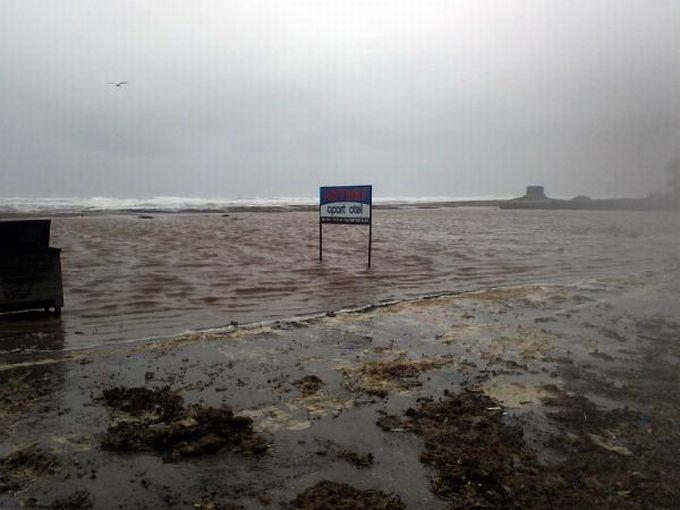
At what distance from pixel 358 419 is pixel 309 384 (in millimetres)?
868

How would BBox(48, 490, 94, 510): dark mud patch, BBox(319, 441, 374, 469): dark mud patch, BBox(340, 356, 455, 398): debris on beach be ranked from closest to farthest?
BBox(48, 490, 94, 510): dark mud patch
BBox(319, 441, 374, 469): dark mud patch
BBox(340, 356, 455, 398): debris on beach

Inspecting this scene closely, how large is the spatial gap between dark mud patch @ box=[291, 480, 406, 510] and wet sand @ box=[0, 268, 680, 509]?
12 millimetres

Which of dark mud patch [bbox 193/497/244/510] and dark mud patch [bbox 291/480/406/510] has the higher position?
dark mud patch [bbox 291/480/406/510]

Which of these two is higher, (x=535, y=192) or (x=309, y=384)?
(x=535, y=192)

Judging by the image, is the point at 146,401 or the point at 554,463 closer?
the point at 554,463

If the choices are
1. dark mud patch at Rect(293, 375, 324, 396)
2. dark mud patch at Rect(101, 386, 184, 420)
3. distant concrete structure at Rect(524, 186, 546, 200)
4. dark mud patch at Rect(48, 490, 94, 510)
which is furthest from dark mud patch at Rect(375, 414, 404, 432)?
distant concrete structure at Rect(524, 186, 546, 200)

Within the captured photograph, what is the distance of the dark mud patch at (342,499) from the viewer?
9.89ft

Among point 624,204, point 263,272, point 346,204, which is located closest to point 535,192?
point 624,204

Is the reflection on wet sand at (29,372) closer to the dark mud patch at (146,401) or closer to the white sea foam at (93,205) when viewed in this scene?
the dark mud patch at (146,401)

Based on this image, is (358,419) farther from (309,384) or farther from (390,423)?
(309,384)

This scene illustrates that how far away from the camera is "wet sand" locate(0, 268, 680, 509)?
318 cm

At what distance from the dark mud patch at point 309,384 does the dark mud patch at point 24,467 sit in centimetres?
209

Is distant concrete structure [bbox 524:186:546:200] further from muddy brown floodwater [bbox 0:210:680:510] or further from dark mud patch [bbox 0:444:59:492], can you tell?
dark mud patch [bbox 0:444:59:492]

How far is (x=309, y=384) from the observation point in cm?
491
